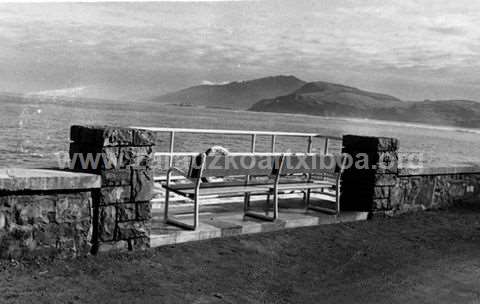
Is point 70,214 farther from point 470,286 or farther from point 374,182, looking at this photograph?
point 374,182

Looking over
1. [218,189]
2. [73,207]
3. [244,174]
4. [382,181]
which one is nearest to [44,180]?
[73,207]

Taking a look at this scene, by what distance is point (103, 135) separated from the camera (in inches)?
200

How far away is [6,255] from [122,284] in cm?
101

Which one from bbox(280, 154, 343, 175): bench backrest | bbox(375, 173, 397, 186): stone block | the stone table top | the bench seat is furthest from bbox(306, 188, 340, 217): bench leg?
the stone table top

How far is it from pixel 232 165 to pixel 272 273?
137 cm

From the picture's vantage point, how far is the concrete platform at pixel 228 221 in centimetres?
578

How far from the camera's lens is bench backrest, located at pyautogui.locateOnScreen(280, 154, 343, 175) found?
22.0 ft

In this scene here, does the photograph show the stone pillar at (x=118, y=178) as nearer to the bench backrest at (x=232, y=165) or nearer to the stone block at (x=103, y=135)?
the stone block at (x=103, y=135)

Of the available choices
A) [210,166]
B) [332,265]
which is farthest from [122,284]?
[332,265]

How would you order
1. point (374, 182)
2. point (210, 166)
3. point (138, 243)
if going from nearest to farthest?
point (138, 243)
point (210, 166)
point (374, 182)

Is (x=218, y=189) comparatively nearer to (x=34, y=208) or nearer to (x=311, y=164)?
(x=311, y=164)

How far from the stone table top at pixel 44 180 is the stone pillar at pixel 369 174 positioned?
4078 millimetres

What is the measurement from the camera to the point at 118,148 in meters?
5.20

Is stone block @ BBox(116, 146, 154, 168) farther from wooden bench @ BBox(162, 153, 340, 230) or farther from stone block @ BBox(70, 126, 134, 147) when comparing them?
wooden bench @ BBox(162, 153, 340, 230)
